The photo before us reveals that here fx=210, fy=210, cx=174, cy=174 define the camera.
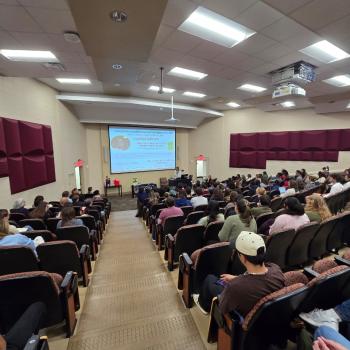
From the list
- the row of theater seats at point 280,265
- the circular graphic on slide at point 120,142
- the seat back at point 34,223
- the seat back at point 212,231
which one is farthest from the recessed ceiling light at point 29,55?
the circular graphic on slide at point 120,142

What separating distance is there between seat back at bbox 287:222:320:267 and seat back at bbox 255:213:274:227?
0.71 meters

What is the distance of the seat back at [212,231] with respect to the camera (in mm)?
2988

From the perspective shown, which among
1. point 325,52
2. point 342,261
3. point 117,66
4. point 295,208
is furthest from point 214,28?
point 342,261

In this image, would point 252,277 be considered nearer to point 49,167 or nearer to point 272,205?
point 272,205

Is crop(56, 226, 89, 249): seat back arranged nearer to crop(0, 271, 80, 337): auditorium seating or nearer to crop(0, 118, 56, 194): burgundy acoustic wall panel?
crop(0, 271, 80, 337): auditorium seating

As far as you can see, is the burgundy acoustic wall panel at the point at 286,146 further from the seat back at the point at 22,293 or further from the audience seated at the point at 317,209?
the seat back at the point at 22,293

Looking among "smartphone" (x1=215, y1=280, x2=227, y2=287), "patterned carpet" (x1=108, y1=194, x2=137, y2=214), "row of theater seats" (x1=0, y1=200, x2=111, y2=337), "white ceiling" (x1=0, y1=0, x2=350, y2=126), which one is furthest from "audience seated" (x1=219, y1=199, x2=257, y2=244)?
"patterned carpet" (x1=108, y1=194, x2=137, y2=214)

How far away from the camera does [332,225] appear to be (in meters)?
2.91

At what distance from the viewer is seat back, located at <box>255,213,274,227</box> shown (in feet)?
11.1

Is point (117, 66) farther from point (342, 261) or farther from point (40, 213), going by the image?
point (342, 261)

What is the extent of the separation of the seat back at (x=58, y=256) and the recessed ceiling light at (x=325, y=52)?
Answer: 5053mm

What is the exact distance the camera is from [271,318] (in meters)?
1.35

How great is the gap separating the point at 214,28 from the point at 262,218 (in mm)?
3182

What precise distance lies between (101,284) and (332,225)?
329 cm
